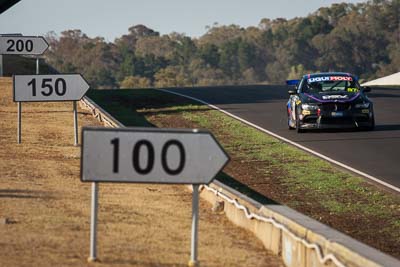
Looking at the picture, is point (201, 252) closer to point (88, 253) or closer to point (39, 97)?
point (88, 253)

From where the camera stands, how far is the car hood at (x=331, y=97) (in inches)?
1012

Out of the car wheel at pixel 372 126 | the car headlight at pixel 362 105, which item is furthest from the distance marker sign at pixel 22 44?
the car wheel at pixel 372 126

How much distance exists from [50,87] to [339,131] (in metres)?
8.67

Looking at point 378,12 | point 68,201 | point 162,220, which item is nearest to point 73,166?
point 68,201

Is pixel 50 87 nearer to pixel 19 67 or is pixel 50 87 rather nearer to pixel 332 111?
pixel 332 111

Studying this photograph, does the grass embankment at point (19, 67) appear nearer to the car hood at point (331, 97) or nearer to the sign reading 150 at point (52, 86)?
the car hood at point (331, 97)

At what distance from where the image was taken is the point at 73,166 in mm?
17625

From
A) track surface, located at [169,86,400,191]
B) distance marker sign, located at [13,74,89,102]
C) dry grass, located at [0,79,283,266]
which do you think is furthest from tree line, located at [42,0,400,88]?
dry grass, located at [0,79,283,266]

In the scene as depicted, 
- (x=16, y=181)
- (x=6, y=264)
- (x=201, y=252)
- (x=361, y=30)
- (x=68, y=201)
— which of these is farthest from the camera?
(x=361, y=30)

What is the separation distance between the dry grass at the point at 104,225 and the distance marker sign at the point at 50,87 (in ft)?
6.27

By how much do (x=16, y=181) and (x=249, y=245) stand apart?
5.14 m

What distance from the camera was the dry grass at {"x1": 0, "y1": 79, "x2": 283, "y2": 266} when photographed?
10.3m

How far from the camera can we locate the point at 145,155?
31.6 ft

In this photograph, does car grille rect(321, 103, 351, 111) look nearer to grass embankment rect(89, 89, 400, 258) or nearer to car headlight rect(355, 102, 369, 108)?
car headlight rect(355, 102, 369, 108)
